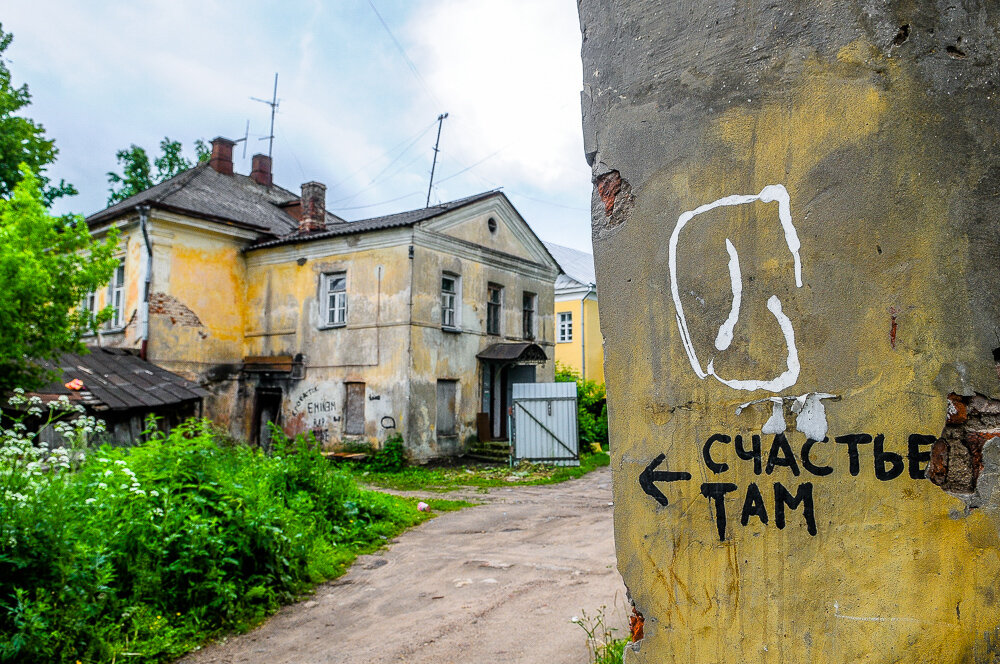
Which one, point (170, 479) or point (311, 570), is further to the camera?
point (311, 570)

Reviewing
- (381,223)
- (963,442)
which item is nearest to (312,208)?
(381,223)

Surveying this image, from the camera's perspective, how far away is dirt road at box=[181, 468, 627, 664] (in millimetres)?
4664

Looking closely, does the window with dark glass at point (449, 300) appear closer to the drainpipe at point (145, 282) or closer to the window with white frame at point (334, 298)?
the window with white frame at point (334, 298)

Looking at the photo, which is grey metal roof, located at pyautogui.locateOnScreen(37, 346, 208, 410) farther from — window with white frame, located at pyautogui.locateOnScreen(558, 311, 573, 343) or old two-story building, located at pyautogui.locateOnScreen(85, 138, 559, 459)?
window with white frame, located at pyautogui.locateOnScreen(558, 311, 573, 343)

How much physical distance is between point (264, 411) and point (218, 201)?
6330 mm

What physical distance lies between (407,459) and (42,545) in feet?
38.6

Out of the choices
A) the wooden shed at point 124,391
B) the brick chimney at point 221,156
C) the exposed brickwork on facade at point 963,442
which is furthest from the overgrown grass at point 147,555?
the brick chimney at point 221,156

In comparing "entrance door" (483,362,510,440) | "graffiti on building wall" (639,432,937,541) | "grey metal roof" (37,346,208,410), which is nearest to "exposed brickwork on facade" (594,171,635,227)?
"graffiti on building wall" (639,432,937,541)

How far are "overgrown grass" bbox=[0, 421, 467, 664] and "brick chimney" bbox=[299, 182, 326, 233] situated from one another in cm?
1271

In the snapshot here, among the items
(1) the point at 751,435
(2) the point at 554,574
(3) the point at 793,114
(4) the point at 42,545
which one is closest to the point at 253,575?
(4) the point at 42,545

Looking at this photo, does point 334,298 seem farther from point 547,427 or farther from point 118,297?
point 547,427

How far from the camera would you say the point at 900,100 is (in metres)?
2.32

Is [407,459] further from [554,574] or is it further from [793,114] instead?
[793,114]

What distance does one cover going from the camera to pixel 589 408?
2292 cm
